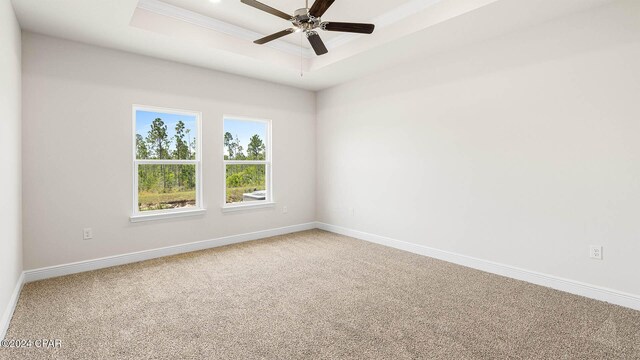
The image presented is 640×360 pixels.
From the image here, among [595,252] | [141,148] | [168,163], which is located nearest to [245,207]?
[168,163]

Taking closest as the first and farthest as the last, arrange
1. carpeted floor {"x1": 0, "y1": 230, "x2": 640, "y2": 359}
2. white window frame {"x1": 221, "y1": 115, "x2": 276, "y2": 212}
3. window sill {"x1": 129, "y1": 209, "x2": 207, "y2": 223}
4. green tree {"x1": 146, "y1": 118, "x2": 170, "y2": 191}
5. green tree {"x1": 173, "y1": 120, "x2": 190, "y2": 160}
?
1. carpeted floor {"x1": 0, "y1": 230, "x2": 640, "y2": 359}
2. window sill {"x1": 129, "y1": 209, "x2": 207, "y2": 223}
3. green tree {"x1": 146, "y1": 118, "x2": 170, "y2": 191}
4. green tree {"x1": 173, "y1": 120, "x2": 190, "y2": 160}
5. white window frame {"x1": 221, "y1": 115, "x2": 276, "y2": 212}

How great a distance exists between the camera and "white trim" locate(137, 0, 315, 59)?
323cm

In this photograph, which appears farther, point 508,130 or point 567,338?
point 508,130

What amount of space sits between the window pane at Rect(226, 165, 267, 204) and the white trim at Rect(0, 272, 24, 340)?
2420 mm

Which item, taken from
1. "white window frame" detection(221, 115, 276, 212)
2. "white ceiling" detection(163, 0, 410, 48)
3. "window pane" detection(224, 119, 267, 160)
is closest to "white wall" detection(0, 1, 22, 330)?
"white ceiling" detection(163, 0, 410, 48)

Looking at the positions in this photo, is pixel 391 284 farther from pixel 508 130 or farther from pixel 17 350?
pixel 17 350

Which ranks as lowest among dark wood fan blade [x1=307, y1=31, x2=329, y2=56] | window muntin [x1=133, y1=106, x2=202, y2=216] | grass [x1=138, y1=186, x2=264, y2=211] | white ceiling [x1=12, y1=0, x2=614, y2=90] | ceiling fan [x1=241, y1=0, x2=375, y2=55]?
grass [x1=138, y1=186, x2=264, y2=211]

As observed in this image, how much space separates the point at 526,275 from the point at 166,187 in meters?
4.39

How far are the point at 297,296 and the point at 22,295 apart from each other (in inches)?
97.9

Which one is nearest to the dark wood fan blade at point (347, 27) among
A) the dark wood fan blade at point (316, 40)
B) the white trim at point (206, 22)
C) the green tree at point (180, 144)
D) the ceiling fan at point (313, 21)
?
the ceiling fan at point (313, 21)

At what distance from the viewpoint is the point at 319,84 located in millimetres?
5266

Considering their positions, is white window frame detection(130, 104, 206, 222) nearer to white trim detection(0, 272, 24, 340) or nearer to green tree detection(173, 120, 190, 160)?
green tree detection(173, 120, 190, 160)

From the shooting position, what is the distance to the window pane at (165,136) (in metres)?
4.02

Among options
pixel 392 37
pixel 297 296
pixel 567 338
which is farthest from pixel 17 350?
pixel 392 37
